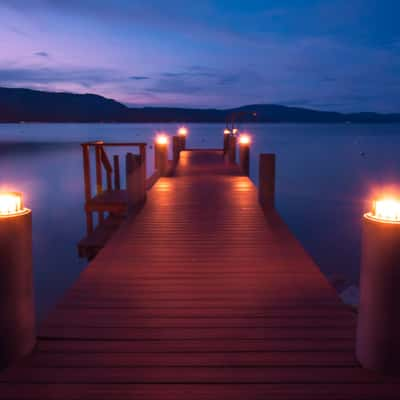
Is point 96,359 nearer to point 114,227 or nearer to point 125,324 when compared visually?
point 125,324

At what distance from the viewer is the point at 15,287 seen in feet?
9.14

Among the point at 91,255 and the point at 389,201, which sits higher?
the point at 389,201

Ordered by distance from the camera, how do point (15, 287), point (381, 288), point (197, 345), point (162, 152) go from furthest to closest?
point (162, 152) < point (197, 345) < point (15, 287) < point (381, 288)

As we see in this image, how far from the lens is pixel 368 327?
2721 mm

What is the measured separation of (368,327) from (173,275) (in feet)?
7.33

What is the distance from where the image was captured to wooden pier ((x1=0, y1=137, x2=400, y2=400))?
2570 millimetres

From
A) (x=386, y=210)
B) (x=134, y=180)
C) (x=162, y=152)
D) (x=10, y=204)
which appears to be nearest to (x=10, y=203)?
(x=10, y=204)

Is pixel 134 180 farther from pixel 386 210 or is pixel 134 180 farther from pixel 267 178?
pixel 386 210

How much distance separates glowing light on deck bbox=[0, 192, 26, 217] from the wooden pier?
39.5 inches

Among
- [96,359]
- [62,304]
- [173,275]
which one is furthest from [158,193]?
[96,359]

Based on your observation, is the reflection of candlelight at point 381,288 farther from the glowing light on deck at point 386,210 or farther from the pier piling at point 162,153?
the pier piling at point 162,153

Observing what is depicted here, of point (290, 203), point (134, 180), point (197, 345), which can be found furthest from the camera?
point (290, 203)

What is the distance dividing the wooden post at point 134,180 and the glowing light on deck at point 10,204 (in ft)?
15.9

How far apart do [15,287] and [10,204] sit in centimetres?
56
